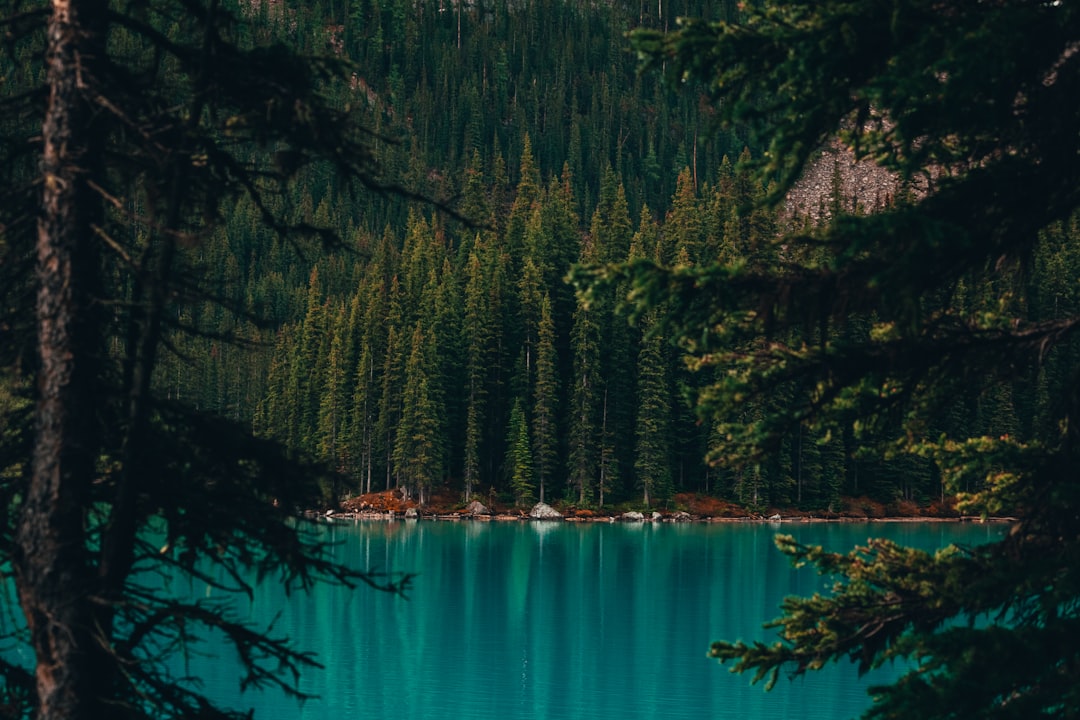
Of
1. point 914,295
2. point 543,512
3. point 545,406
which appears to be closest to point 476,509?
point 543,512

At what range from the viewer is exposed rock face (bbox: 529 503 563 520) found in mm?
93375

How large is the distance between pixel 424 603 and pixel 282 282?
414 ft

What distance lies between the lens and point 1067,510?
839cm

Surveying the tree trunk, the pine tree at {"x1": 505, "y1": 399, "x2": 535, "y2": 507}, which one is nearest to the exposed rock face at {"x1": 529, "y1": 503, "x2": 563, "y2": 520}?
the pine tree at {"x1": 505, "y1": 399, "x2": 535, "y2": 507}

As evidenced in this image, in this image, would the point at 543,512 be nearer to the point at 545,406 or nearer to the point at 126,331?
the point at 545,406

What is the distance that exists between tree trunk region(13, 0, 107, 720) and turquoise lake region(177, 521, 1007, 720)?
47.7 feet

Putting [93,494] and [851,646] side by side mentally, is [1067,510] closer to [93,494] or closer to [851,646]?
[851,646]

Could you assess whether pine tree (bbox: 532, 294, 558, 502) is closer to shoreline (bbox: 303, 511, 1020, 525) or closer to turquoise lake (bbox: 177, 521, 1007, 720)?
shoreline (bbox: 303, 511, 1020, 525)

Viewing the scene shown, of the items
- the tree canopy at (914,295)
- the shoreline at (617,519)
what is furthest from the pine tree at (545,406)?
the tree canopy at (914,295)

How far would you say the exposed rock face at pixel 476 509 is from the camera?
93812 mm

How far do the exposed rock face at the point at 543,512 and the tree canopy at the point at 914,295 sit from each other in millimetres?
84523

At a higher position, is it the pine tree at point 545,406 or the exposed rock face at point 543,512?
the pine tree at point 545,406

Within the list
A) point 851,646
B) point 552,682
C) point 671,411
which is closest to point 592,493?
point 671,411

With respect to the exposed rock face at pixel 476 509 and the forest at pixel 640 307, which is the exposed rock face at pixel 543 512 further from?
the forest at pixel 640 307
